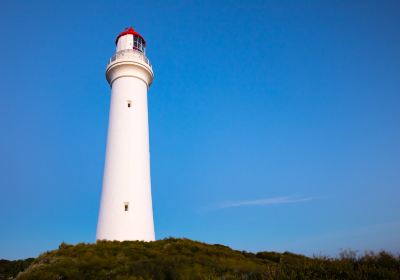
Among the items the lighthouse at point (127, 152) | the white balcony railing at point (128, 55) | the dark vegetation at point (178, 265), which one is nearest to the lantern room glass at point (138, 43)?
the lighthouse at point (127, 152)

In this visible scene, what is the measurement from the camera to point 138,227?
1930cm

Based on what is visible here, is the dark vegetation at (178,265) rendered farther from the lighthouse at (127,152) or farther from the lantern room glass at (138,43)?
the lantern room glass at (138,43)

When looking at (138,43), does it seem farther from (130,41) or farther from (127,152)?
(127,152)

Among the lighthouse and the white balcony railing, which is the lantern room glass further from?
the white balcony railing

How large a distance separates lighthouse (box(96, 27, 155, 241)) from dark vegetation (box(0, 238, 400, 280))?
3111mm

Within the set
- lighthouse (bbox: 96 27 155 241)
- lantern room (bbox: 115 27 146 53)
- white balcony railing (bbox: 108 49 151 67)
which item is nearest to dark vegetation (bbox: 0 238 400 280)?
lighthouse (bbox: 96 27 155 241)

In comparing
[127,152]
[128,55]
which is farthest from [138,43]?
→ [127,152]

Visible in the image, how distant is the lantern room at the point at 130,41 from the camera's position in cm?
2409

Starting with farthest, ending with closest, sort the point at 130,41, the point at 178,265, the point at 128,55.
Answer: the point at 130,41 < the point at 128,55 < the point at 178,265

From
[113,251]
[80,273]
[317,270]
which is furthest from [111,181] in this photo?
[317,270]

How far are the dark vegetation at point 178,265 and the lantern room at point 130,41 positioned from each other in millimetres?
15155

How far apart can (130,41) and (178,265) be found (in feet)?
60.3

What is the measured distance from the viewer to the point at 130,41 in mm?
24234

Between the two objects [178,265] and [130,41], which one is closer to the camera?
[178,265]
